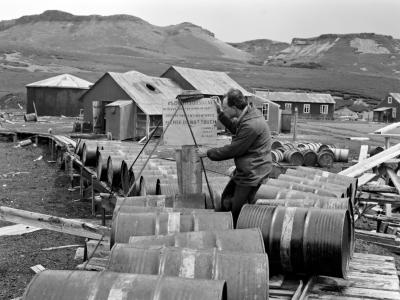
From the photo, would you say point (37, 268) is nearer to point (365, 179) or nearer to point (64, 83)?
point (365, 179)

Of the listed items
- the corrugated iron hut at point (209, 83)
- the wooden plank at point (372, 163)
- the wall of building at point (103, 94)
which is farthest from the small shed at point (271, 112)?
the wooden plank at point (372, 163)

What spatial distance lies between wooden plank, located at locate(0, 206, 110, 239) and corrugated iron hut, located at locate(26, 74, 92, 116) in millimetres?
42447

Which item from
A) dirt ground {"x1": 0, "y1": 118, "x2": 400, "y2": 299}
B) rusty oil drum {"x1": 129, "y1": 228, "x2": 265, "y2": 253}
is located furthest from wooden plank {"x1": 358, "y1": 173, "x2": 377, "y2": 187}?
rusty oil drum {"x1": 129, "y1": 228, "x2": 265, "y2": 253}

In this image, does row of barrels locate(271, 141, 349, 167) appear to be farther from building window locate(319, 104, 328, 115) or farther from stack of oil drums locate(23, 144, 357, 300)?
building window locate(319, 104, 328, 115)

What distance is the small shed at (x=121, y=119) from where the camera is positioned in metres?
32.4

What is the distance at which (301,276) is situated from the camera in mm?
6234

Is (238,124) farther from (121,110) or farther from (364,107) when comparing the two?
(364,107)

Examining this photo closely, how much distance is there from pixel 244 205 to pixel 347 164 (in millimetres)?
19668

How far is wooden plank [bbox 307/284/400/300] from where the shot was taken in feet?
18.4

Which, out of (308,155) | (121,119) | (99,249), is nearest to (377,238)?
(99,249)

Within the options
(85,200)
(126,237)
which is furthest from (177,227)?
(85,200)

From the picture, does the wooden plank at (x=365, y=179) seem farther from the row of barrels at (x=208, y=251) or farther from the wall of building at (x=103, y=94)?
the wall of building at (x=103, y=94)

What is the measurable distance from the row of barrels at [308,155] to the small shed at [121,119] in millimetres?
10122

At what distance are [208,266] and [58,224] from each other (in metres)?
3.87
